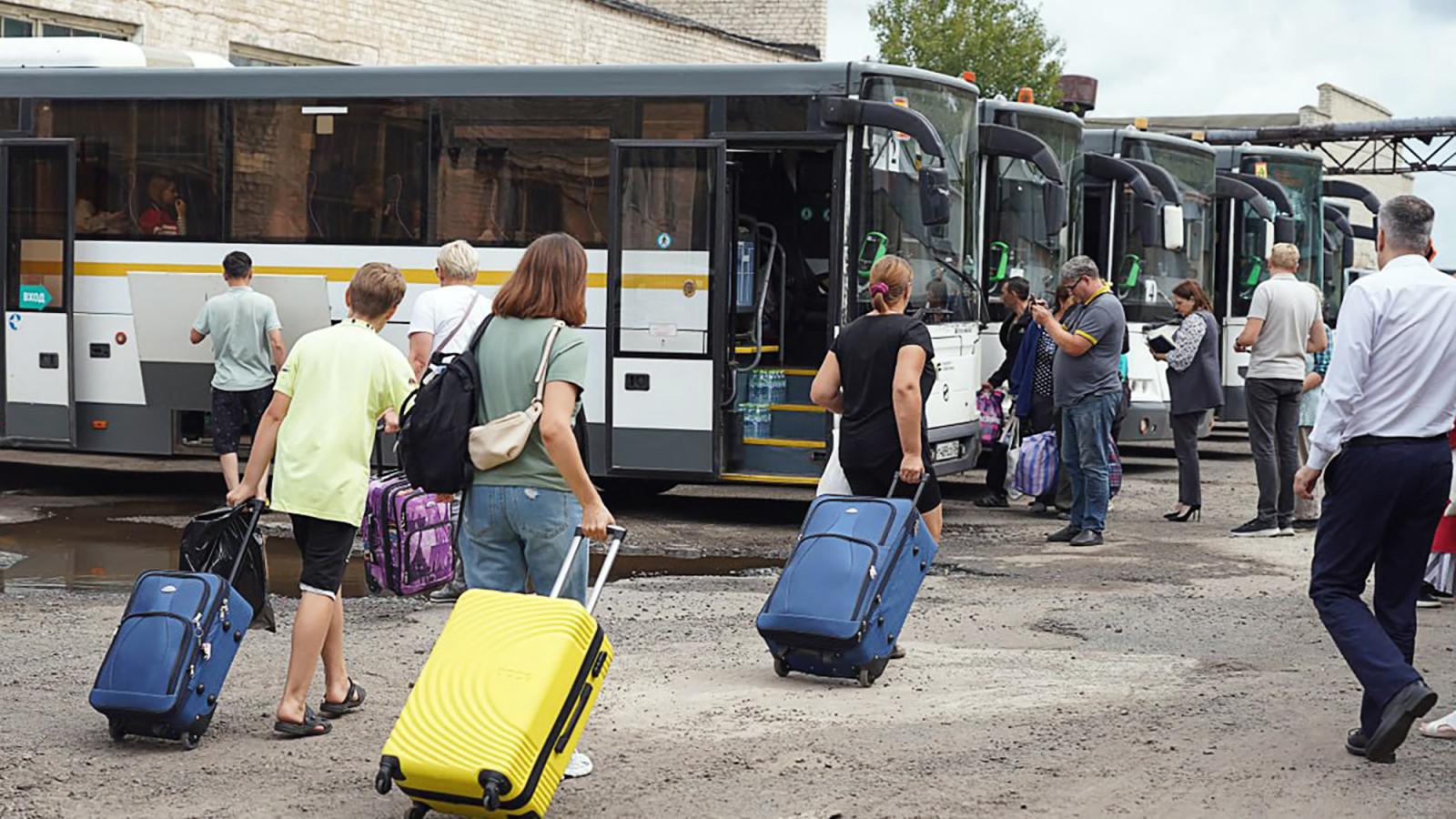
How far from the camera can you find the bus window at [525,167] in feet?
42.9

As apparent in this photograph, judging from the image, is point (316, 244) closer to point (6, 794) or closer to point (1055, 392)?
point (1055, 392)

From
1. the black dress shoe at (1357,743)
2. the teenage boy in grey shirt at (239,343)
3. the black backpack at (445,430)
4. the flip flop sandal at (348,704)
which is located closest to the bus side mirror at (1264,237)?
the teenage boy in grey shirt at (239,343)

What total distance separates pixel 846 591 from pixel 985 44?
41.3 meters

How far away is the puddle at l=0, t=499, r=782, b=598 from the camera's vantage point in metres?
10.5

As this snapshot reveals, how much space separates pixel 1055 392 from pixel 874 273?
423 cm

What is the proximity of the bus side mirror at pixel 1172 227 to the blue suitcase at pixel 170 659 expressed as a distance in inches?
476

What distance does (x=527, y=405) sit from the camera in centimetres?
598

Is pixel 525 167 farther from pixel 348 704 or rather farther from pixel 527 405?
pixel 527 405

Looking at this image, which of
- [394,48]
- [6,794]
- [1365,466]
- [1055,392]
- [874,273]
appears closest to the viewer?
[6,794]

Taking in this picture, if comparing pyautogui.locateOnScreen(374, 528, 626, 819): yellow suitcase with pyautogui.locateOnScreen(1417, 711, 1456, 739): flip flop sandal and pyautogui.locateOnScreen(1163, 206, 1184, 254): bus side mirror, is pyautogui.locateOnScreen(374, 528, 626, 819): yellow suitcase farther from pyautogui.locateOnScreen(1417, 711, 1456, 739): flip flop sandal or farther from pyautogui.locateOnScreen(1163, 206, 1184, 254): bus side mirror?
pyautogui.locateOnScreen(1163, 206, 1184, 254): bus side mirror

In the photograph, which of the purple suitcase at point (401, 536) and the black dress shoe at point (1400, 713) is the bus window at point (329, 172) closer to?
the purple suitcase at point (401, 536)

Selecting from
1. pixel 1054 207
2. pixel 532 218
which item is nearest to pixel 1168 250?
pixel 1054 207

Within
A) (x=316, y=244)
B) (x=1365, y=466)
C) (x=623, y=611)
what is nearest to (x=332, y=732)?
(x=623, y=611)

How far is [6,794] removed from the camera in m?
5.97
